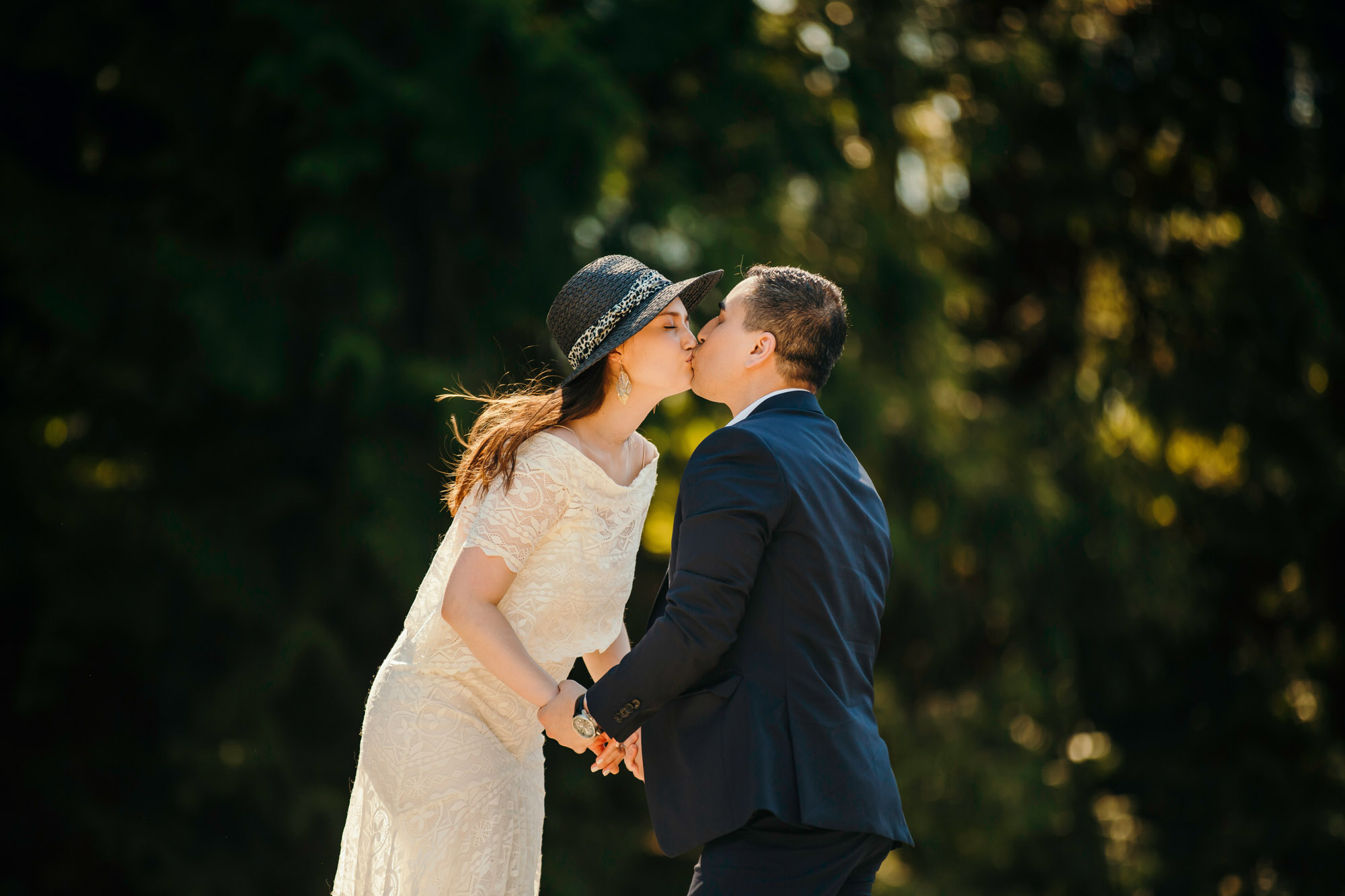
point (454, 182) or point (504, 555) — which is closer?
point (504, 555)

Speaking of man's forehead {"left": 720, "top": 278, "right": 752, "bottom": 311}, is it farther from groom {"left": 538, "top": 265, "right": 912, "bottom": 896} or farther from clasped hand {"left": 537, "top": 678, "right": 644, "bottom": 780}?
clasped hand {"left": 537, "top": 678, "right": 644, "bottom": 780}

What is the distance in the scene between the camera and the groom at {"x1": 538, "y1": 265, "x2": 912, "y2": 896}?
2.22 m

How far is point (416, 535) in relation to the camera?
263 inches

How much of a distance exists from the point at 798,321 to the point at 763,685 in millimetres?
797

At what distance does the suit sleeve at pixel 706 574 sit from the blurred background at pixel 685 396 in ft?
14.3

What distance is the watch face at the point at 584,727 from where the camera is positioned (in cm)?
242

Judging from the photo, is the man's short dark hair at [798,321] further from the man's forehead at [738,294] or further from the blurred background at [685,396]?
the blurred background at [685,396]

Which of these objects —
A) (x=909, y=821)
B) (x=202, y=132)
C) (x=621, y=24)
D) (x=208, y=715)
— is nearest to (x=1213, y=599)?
(x=909, y=821)

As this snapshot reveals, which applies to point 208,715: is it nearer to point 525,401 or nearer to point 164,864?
point 164,864

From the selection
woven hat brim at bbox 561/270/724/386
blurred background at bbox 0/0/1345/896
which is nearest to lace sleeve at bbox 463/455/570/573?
woven hat brim at bbox 561/270/724/386

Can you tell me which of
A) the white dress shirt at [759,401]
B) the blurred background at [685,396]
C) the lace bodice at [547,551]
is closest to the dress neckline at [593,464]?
the lace bodice at [547,551]

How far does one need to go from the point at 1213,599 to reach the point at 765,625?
9021 mm

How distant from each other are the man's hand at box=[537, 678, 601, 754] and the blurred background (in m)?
4.15

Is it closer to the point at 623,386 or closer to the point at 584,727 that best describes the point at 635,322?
the point at 623,386
